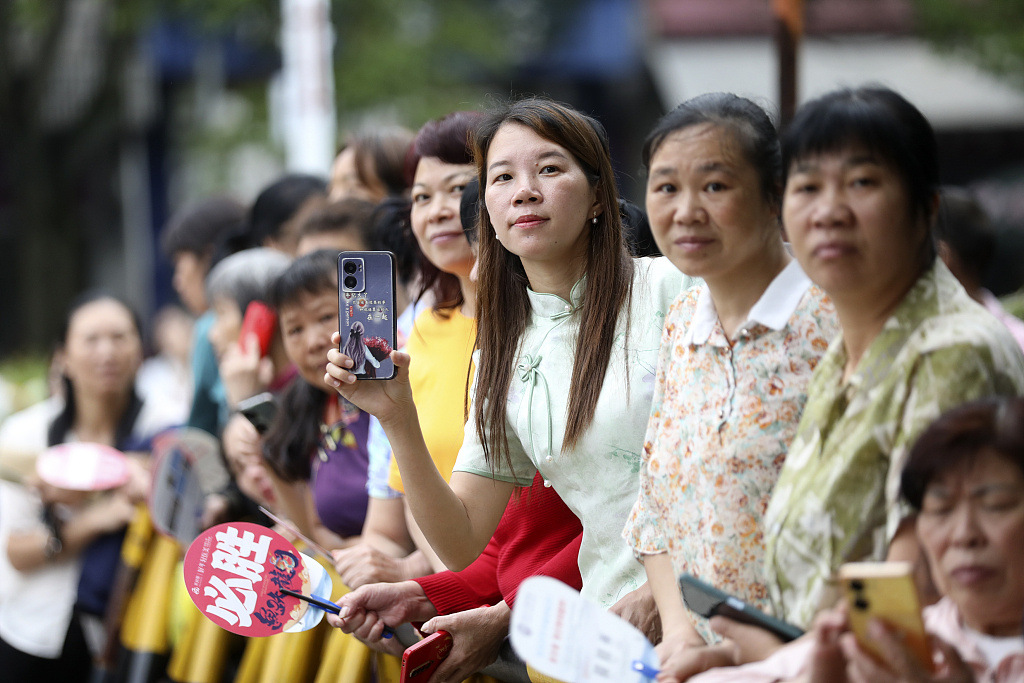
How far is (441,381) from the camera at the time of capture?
279 centimetres

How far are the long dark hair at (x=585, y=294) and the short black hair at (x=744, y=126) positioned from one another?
0.47 metres

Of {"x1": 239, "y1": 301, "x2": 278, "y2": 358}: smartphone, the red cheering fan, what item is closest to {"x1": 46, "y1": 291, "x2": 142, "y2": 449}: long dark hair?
{"x1": 239, "y1": 301, "x2": 278, "y2": 358}: smartphone

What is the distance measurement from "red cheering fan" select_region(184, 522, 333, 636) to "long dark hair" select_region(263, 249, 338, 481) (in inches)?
40.8

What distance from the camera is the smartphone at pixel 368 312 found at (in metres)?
2.24

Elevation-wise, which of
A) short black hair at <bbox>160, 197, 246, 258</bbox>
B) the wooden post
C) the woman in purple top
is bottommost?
the woman in purple top

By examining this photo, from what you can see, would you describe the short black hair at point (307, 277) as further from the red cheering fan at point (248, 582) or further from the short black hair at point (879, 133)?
the short black hair at point (879, 133)

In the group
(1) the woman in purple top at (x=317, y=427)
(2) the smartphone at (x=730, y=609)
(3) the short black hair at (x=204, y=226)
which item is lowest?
(2) the smartphone at (x=730, y=609)

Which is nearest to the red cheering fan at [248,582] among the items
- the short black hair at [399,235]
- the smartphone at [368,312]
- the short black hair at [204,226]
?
the smartphone at [368,312]

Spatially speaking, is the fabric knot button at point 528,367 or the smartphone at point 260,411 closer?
the fabric knot button at point 528,367

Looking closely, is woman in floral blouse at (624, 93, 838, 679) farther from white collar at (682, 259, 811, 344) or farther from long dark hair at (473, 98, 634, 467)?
long dark hair at (473, 98, 634, 467)

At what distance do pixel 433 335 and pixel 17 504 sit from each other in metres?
2.30

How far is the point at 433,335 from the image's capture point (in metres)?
2.89

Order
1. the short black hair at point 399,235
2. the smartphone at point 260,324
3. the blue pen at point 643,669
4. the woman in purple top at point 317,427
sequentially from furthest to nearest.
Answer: the smartphone at point 260,324, the short black hair at point 399,235, the woman in purple top at point 317,427, the blue pen at point 643,669

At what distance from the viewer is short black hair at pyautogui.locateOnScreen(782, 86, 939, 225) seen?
159 cm
